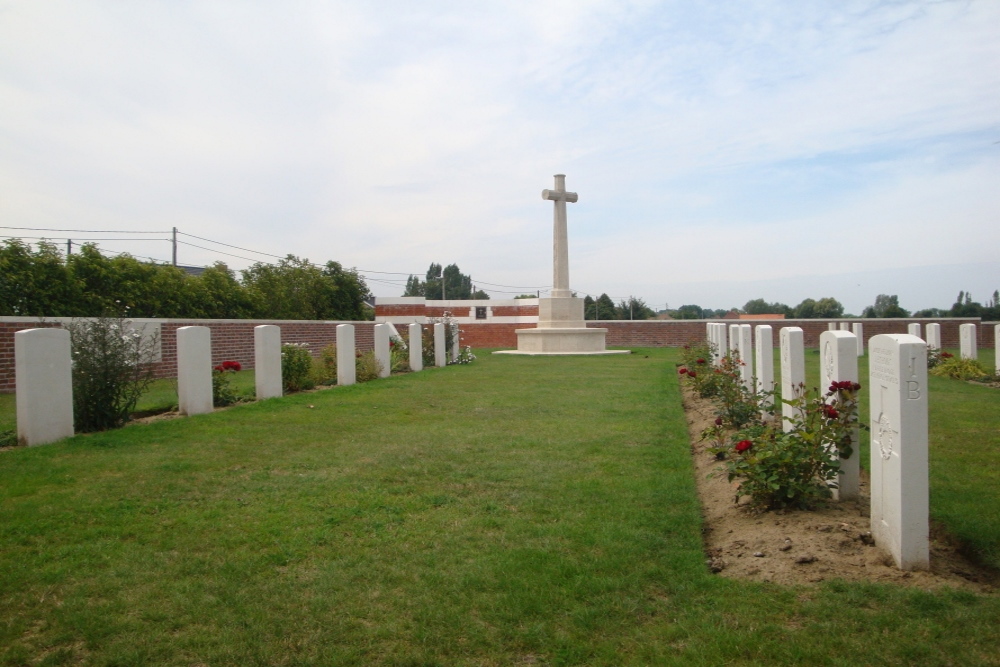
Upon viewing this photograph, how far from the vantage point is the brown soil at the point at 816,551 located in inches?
133

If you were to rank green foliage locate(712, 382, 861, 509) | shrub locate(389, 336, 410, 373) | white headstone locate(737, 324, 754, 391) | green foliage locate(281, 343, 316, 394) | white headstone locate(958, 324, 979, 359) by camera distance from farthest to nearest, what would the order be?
1. shrub locate(389, 336, 410, 373)
2. white headstone locate(958, 324, 979, 359)
3. green foliage locate(281, 343, 316, 394)
4. white headstone locate(737, 324, 754, 391)
5. green foliage locate(712, 382, 861, 509)

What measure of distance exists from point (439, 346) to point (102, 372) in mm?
10922

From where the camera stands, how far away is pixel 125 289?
54.3 feet

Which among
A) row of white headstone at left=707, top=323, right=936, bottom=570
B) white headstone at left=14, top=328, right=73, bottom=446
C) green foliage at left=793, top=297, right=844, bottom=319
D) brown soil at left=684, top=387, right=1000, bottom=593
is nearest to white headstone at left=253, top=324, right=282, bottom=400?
white headstone at left=14, top=328, right=73, bottom=446

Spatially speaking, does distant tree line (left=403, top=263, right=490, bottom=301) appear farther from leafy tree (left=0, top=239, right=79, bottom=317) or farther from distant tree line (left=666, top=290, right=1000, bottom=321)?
leafy tree (left=0, top=239, right=79, bottom=317)

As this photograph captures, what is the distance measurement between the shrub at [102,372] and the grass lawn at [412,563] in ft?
2.40

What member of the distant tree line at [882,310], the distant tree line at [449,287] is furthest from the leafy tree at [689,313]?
the distant tree line at [449,287]

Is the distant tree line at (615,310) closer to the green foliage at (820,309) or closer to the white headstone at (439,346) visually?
the green foliage at (820,309)

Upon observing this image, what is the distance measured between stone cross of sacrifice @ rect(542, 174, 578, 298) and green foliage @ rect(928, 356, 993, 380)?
11.9 meters

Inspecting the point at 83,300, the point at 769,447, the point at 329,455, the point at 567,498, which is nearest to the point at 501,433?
the point at 329,455

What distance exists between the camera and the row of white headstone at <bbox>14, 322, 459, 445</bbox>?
6.24m

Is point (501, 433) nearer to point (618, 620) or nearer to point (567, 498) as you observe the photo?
point (567, 498)

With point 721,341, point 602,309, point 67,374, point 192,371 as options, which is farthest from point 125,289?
point 602,309

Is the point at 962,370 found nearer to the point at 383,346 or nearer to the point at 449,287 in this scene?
the point at 383,346
